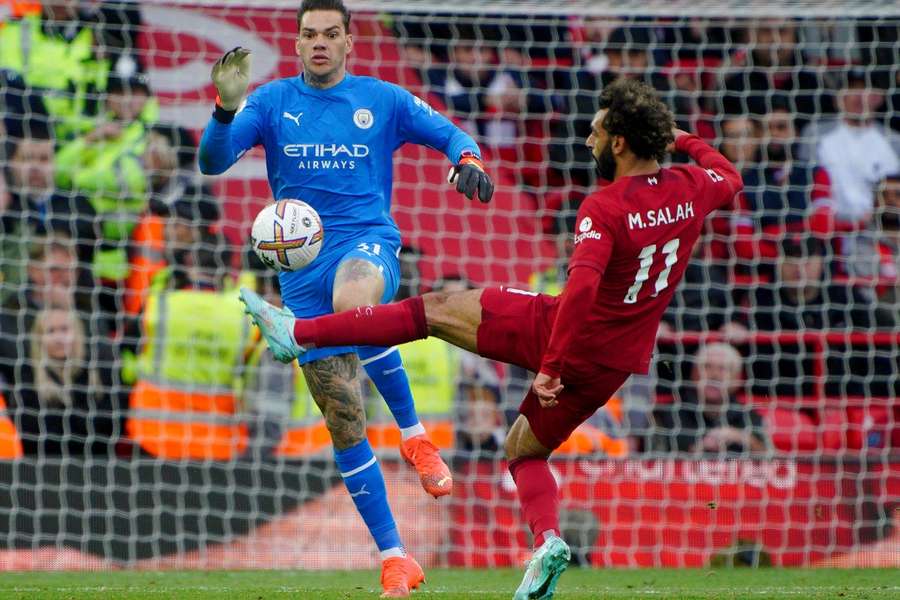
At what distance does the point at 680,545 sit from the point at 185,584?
3.44 m

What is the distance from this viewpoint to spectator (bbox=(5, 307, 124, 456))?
32.0 feet

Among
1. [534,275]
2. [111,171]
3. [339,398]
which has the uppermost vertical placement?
[111,171]

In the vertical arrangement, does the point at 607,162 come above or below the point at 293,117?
below

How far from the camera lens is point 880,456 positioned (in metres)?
9.30

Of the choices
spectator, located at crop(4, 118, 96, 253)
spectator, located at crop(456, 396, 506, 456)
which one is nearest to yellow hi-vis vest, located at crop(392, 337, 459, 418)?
spectator, located at crop(456, 396, 506, 456)

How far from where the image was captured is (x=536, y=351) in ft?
18.4

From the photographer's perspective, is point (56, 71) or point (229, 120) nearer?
point (229, 120)

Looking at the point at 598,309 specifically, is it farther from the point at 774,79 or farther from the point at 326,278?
the point at 774,79

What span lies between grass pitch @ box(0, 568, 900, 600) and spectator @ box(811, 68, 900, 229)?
11.7 ft

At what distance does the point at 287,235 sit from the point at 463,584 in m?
2.57

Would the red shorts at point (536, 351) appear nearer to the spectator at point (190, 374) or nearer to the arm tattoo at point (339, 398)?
the arm tattoo at point (339, 398)

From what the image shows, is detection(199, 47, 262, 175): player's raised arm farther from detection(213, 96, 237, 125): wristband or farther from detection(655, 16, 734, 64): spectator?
detection(655, 16, 734, 64): spectator

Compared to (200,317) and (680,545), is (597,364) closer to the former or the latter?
(680,545)

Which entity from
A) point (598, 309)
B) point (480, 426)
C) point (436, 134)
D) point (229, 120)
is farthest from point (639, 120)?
point (480, 426)
